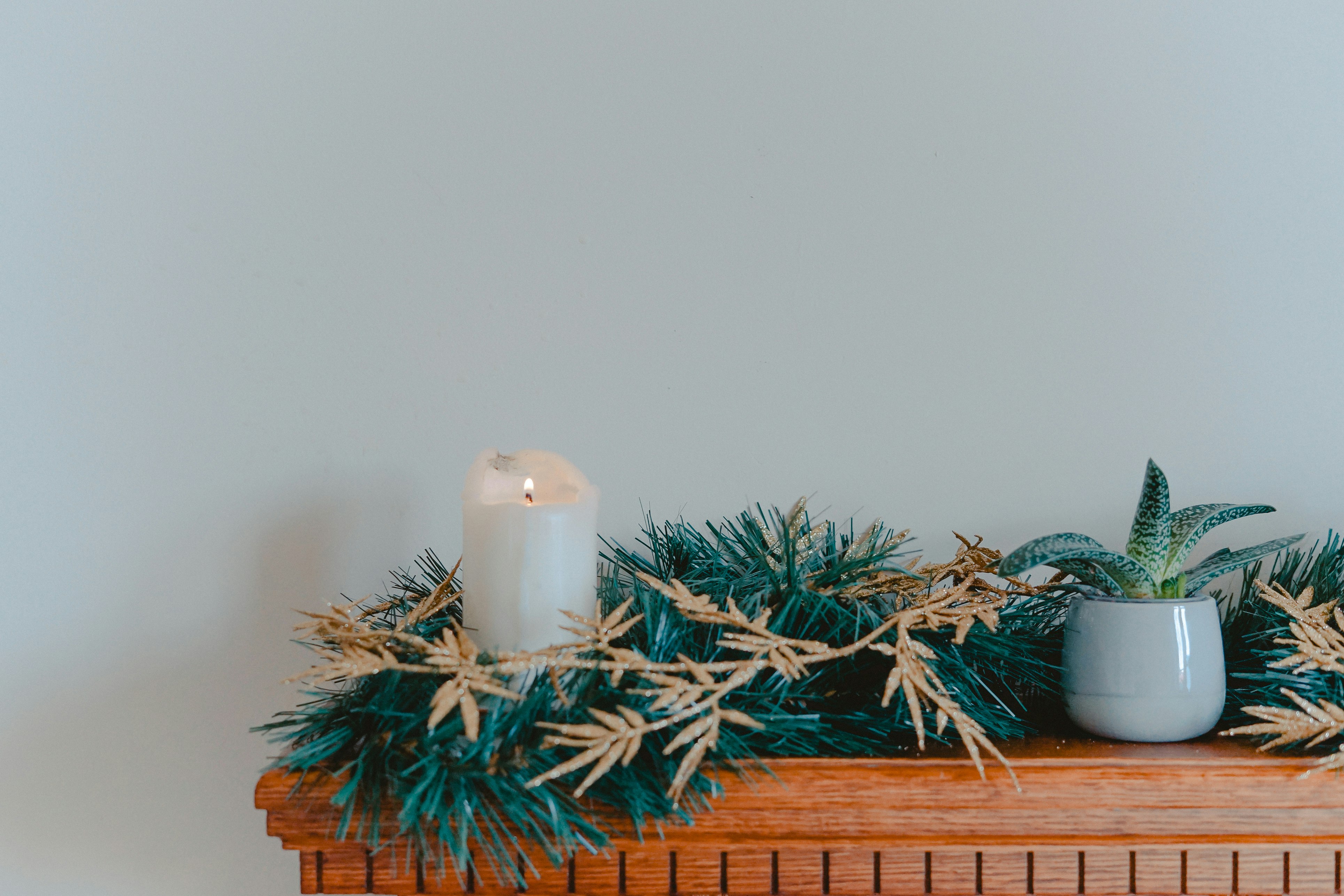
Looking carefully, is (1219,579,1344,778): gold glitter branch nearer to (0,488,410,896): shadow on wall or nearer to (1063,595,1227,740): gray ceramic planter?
(1063,595,1227,740): gray ceramic planter

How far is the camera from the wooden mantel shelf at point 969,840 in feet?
1.12

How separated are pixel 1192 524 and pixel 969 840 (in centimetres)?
20

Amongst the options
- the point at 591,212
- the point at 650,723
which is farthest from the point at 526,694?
the point at 591,212

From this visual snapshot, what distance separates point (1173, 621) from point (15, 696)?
2.25ft

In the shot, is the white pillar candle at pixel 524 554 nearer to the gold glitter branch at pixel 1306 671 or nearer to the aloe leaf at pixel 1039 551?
the aloe leaf at pixel 1039 551

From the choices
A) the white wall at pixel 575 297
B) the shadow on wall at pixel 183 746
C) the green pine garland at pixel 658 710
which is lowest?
the shadow on wall at pixel 183 746

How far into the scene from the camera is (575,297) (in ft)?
1.69

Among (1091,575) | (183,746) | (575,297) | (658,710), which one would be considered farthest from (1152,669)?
(183,746)

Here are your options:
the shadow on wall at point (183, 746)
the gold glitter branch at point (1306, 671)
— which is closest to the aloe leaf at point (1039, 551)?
the gold glitter branch at point (1306, 671)

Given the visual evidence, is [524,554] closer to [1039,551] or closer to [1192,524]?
[1039,551]

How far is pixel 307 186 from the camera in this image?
519 millimetres

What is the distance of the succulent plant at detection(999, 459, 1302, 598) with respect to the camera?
390 mm

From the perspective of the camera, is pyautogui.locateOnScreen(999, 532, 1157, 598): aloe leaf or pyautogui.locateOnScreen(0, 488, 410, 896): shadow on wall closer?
pyautogui.locateOnScreen(999, 532, 1157, 598): aloe leaf

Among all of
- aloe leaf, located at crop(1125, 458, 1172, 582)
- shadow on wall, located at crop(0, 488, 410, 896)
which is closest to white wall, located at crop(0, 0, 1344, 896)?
shadow on wall, located at crop(0, 488, 410, 896)
